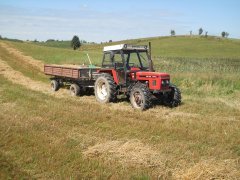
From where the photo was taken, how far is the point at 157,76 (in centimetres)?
1122

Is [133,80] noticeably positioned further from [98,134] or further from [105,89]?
[98,134]

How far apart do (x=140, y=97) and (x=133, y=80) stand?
924 millimetres

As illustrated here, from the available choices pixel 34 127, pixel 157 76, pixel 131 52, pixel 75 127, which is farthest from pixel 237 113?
pixel 34 127

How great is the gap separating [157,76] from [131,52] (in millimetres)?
1543

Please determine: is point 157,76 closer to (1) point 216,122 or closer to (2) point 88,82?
(1) point 216,122

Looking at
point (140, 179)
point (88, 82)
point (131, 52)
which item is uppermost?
point (131, 52)

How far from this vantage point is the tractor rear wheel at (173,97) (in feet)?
38.6

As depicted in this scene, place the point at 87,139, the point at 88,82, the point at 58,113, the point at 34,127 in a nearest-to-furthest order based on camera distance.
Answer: the point at 87,139 → the point at 34,127 → the point at 58,113 → the point at 88,82

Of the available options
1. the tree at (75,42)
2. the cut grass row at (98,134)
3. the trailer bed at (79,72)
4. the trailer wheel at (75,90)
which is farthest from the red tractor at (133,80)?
the tree at (75,42)

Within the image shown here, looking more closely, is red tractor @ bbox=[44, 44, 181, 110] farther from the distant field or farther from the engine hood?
the distant field

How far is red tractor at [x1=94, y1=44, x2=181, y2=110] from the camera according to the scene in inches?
444

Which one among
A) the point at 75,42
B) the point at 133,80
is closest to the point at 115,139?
the point at 133,80

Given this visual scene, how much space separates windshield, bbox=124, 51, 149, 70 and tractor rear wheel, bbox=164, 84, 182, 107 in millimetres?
1258

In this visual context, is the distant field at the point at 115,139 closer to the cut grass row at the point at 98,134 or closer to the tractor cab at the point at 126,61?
the cut grass row at the point at 98,134
